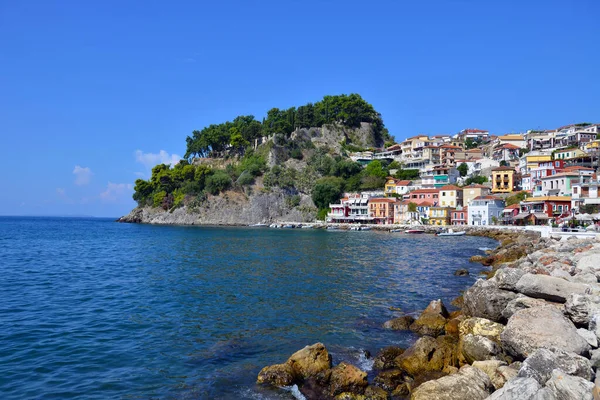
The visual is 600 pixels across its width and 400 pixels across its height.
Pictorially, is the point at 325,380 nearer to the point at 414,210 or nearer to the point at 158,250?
the point at 158,250

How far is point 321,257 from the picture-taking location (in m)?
38.0

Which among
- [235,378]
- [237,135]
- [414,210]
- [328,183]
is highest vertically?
[237,135]

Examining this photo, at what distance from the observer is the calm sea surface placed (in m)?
11.2

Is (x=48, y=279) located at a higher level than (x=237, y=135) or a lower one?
lower

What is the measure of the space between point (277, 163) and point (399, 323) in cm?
9878

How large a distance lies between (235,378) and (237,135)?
11500 cm

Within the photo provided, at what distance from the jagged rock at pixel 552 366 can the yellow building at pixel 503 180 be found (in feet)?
261

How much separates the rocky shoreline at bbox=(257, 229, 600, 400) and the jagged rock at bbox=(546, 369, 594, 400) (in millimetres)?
15

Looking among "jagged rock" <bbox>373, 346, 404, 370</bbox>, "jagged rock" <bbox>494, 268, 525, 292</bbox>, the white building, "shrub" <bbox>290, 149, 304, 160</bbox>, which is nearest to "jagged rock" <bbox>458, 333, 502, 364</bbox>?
"jagged rock" <bbox>373, 346, 404, 370</bbox>

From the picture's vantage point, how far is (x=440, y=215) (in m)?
80.6

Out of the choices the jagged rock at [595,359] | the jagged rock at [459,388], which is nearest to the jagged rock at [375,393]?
the jagged rock at [459,388]

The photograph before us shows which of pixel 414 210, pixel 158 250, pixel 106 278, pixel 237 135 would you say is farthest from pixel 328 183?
pixel 106 278

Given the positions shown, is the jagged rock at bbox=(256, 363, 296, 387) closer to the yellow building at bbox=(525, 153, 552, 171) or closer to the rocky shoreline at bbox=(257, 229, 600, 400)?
the rocky shoreline at bbox=(257, 229, 600, 400)

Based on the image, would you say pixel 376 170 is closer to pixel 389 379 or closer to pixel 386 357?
pixel 386 357
